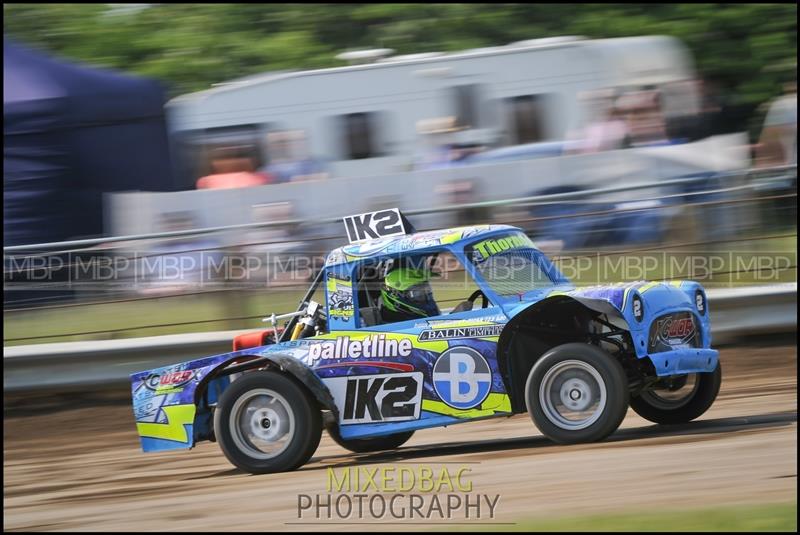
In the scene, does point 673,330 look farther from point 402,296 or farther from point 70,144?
point 70,144

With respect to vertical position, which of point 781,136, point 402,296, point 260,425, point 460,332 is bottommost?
point 260,425

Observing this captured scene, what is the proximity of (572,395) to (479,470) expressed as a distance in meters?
0.76

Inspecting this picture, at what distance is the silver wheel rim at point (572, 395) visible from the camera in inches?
279

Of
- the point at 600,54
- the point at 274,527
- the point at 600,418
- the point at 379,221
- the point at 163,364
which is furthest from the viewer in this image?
the point at 600,54

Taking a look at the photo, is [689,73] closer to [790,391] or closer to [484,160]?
[484,160]

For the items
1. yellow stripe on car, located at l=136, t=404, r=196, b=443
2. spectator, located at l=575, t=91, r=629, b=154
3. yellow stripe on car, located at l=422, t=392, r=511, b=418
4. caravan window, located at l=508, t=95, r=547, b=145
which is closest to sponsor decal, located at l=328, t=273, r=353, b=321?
yellow stripe on car, located at l=422, t=392, r=511, b=418

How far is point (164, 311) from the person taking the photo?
1066 cm

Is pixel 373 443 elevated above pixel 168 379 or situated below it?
below

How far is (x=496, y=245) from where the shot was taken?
7.85 meters

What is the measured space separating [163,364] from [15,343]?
1.43 metres

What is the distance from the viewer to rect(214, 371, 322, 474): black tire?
757 centimetres

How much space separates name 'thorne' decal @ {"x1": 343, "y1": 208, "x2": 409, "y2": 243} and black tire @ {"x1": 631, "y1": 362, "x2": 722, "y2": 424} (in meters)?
2.12

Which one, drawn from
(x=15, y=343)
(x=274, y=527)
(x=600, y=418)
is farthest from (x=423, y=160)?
(x=274, y=527)

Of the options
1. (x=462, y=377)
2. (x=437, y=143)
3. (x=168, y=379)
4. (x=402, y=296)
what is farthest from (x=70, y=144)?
(x=462, y=377)
